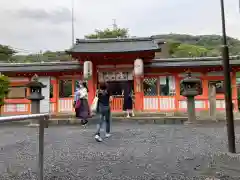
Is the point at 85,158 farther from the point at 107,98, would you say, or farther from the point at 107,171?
the point at 107,98

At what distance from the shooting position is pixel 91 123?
46.7ft

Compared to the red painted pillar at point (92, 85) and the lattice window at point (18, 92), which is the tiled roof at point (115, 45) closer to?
the red painted pillar at point (92, 85)

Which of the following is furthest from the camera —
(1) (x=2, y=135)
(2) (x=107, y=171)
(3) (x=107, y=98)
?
(3) (x=107, y=98)

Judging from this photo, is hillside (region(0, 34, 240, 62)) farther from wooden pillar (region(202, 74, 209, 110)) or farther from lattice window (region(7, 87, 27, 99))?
lattice window (region(7, 87, 27, 99))

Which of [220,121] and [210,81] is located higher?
[210,81]

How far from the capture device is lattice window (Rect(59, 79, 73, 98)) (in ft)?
63.4

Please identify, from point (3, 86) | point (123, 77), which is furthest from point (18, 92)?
point (123, 77)

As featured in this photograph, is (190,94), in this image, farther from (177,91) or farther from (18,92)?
(18,92)

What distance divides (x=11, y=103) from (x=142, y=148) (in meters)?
14.5

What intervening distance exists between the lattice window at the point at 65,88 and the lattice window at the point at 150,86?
5261 millimetres

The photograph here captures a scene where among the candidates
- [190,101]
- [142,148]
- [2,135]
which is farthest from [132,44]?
[2,135]

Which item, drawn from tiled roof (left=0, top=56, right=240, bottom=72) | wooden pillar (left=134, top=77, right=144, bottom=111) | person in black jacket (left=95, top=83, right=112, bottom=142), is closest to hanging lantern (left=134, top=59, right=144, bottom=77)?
wooden pillar (left=134, top=77, right=144, bottom=111)

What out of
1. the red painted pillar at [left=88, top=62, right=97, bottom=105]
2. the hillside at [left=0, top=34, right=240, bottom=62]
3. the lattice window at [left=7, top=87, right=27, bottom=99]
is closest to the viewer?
the red painted pillar at [left=88, top=62, right=97, bottom=105]

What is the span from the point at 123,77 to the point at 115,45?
8.74ft
